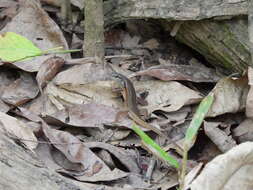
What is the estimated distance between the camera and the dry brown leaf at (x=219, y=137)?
3.46 m

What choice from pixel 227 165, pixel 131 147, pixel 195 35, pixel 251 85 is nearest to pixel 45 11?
pixel 195 35

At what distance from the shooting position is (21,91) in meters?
4.22

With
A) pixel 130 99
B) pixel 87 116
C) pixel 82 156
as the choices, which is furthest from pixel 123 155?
pixel 130 99

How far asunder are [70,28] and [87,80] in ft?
3.27

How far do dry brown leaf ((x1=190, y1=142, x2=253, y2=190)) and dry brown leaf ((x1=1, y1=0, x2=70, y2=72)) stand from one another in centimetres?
233

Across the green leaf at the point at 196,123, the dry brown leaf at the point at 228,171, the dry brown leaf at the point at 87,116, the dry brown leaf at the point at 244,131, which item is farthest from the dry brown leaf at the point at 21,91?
the dry brown leaf at the point at 228,171

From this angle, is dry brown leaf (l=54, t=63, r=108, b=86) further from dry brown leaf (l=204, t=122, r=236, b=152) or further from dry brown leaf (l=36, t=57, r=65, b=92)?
dry brown leaf (l=204, t=122, r=236, b=152)

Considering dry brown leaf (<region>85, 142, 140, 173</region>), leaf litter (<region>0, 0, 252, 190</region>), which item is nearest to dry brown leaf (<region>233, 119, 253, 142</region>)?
leaf litter (<region>0, 0, 252, 190</region>)

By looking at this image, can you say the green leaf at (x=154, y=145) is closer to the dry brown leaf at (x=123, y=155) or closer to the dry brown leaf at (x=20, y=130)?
the dry brown leaf at (x=123, y=155)

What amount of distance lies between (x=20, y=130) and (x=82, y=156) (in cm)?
47

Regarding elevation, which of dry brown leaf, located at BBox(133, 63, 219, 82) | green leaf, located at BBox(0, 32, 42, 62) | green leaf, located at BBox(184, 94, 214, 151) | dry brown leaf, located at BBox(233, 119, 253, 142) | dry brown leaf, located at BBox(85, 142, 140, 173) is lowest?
dry brown leaf, located at BBox(85, 142, 140, 173)

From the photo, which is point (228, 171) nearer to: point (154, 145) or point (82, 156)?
point (154, 145)

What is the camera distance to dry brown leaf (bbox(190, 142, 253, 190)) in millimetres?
2529

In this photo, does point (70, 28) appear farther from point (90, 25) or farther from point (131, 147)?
point (131, 147)
